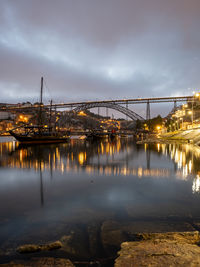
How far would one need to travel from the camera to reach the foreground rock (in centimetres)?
275

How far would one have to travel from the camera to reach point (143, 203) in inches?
220

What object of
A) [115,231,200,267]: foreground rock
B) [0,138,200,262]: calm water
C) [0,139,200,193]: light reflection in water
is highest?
[115,231,200,267]: foreground rock

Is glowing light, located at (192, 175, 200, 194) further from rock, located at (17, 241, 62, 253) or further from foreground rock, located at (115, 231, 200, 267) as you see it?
rock, located at (17, 241, 62, 253)

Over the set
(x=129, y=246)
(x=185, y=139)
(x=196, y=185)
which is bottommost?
(x=196, y=185)

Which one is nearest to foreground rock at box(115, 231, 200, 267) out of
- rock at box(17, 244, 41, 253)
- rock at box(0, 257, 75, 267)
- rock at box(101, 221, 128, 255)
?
rock at box(101, 221, 128, 255)

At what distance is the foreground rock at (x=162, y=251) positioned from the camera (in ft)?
9.02

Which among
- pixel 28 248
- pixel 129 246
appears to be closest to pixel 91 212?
pixel 129 246

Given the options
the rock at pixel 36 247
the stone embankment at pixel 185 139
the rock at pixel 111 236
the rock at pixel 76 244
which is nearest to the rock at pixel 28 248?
the rock at pixel 36 247

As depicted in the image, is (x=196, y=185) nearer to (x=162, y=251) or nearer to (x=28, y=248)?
(x=162, y=251)

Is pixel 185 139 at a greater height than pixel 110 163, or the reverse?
pixel 185 139

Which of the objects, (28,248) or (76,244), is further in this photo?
(76,244)

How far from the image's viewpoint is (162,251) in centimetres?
301

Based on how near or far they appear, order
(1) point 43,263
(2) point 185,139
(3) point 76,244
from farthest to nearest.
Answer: (2) point 185,139, (3) point 76,244, (1) point 43,263

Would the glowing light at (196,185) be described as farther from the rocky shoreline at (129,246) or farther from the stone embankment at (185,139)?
the stone embankment at (185,139)
